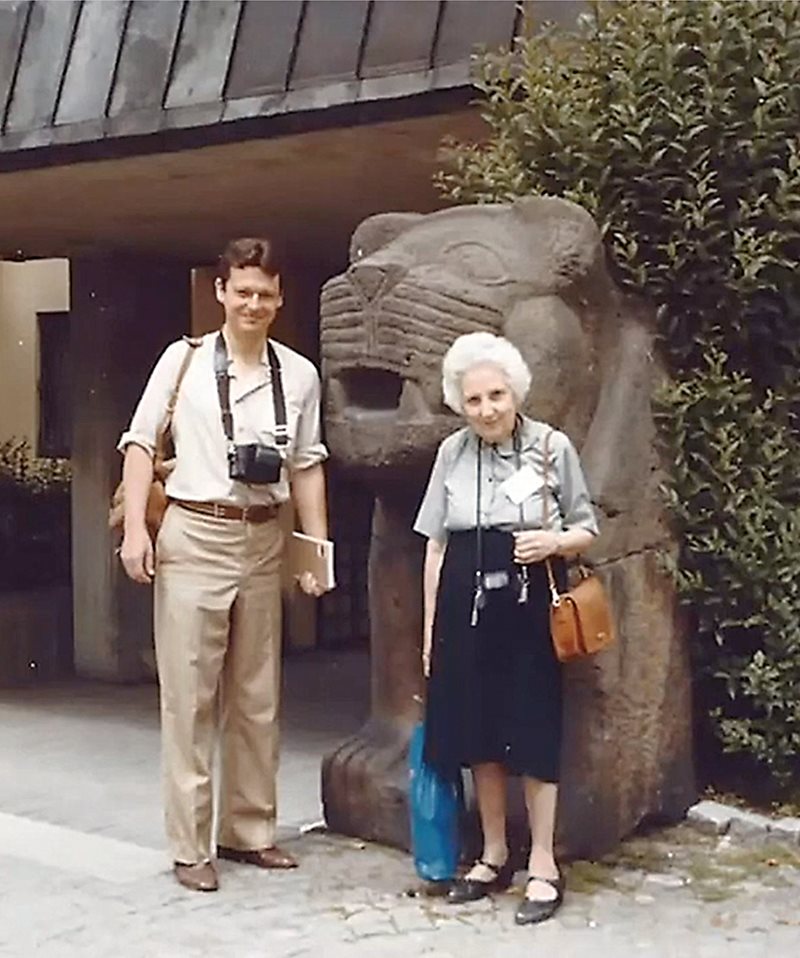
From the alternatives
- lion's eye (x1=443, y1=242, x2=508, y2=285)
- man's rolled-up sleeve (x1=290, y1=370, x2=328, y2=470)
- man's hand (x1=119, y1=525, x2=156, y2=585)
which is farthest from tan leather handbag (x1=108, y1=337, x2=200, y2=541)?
lion's eye (x1=443, y1=242, x2=508, y2=285)

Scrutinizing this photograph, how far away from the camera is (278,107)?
263 inches

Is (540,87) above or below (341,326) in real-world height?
above

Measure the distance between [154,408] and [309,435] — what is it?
51 cm

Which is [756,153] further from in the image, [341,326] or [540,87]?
[341,326]

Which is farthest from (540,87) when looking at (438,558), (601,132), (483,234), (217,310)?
(217,310)

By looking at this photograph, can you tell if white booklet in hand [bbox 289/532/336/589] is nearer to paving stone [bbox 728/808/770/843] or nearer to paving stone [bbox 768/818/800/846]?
paving stone [bbox 728/808/770/843]

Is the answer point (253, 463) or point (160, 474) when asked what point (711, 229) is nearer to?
point (253, 463)

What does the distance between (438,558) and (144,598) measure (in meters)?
5.79

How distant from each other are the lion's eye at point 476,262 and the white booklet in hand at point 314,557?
97 cm

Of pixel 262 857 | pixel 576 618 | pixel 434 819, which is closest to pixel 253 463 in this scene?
pixel 576 618

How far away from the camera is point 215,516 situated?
5.30 m

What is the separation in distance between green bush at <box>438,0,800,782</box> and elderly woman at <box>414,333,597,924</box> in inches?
36.4

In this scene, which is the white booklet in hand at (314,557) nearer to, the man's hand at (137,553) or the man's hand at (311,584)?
the man's hand at (311,584)

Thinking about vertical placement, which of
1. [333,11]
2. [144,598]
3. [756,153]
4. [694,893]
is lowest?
[694,893]
